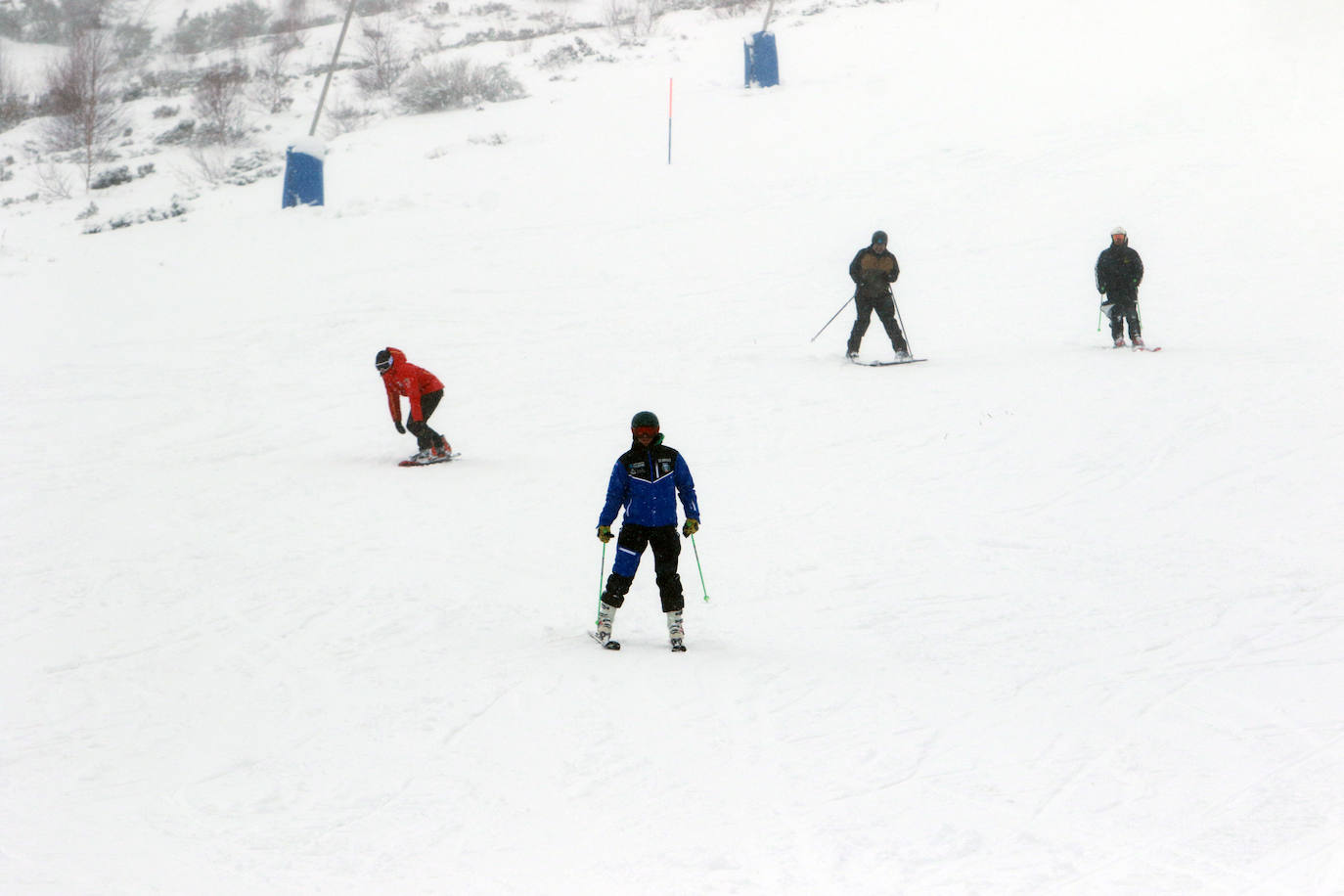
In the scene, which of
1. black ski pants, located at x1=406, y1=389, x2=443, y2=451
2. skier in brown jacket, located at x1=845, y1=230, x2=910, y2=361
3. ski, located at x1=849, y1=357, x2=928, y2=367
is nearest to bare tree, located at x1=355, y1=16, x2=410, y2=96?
ski, located at x1=849, y1=357, x2=928, y2=367

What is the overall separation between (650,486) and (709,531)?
9.85 feet

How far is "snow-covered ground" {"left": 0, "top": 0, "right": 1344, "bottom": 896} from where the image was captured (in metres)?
5.44

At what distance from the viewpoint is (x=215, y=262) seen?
2116 cm

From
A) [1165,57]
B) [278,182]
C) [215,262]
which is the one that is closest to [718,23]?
[1165,57]

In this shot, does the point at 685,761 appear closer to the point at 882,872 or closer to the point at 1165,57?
the point at 882,872

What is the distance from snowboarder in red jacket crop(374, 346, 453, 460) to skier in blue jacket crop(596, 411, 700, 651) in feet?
15.7

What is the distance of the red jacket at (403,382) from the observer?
1187cm

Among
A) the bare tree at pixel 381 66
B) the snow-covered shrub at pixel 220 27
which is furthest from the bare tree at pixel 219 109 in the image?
the snow-covered shrub at pixel 220 27

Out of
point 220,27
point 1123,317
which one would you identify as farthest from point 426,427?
point 220,27

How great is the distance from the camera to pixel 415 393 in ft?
39.1

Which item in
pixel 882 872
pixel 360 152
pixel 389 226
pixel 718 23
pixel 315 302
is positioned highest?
pixel 718 23

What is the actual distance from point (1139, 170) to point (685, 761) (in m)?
20.0

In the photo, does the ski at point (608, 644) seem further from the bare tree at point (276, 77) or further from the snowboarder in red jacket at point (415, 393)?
the bare tree at point (276, 77)

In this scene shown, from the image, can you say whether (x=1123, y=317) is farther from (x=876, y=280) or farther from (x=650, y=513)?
(x=650, y=513)
